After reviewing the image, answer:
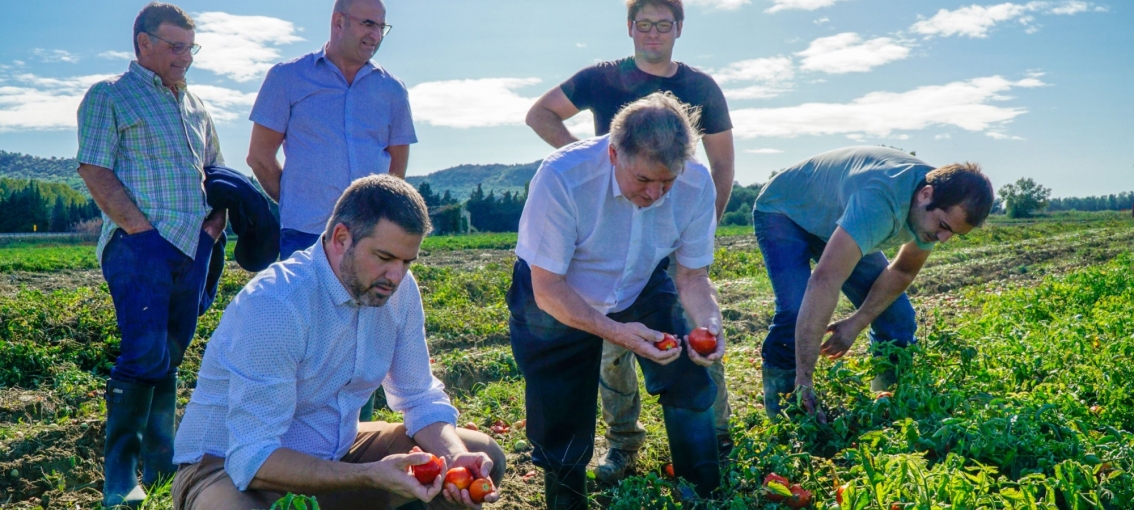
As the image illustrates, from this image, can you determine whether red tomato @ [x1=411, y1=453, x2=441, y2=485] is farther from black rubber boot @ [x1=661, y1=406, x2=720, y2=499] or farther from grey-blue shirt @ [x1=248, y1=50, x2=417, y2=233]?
grey-blue shirt @ [x1=248, y1=50, x2=417, y2=233]

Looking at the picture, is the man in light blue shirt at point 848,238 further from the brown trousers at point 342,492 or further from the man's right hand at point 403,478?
the man's right hand at point 403,478

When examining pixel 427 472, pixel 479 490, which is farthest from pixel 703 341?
pixel 427 472

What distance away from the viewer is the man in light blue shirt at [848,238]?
3.54 meters

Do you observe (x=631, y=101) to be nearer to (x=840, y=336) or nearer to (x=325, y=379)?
(x=840, y=336)

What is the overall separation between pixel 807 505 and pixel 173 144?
10.5 feet

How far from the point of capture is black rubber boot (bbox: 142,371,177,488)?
373 centimetres

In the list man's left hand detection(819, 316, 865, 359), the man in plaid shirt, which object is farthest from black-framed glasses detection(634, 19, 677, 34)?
the man in plaid shirt

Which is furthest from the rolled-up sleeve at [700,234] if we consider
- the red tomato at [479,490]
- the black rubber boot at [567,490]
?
the red tomato at [479,490]

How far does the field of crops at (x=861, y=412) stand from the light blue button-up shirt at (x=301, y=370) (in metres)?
0.96

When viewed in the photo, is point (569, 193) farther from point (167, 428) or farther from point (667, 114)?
point (167, 428)

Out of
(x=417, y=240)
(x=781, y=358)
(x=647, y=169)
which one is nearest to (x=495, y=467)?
(x=417, y=240)

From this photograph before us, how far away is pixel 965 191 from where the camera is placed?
350 centimetres

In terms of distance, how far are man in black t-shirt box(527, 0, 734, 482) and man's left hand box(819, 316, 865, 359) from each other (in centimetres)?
54

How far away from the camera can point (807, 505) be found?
296 cm
